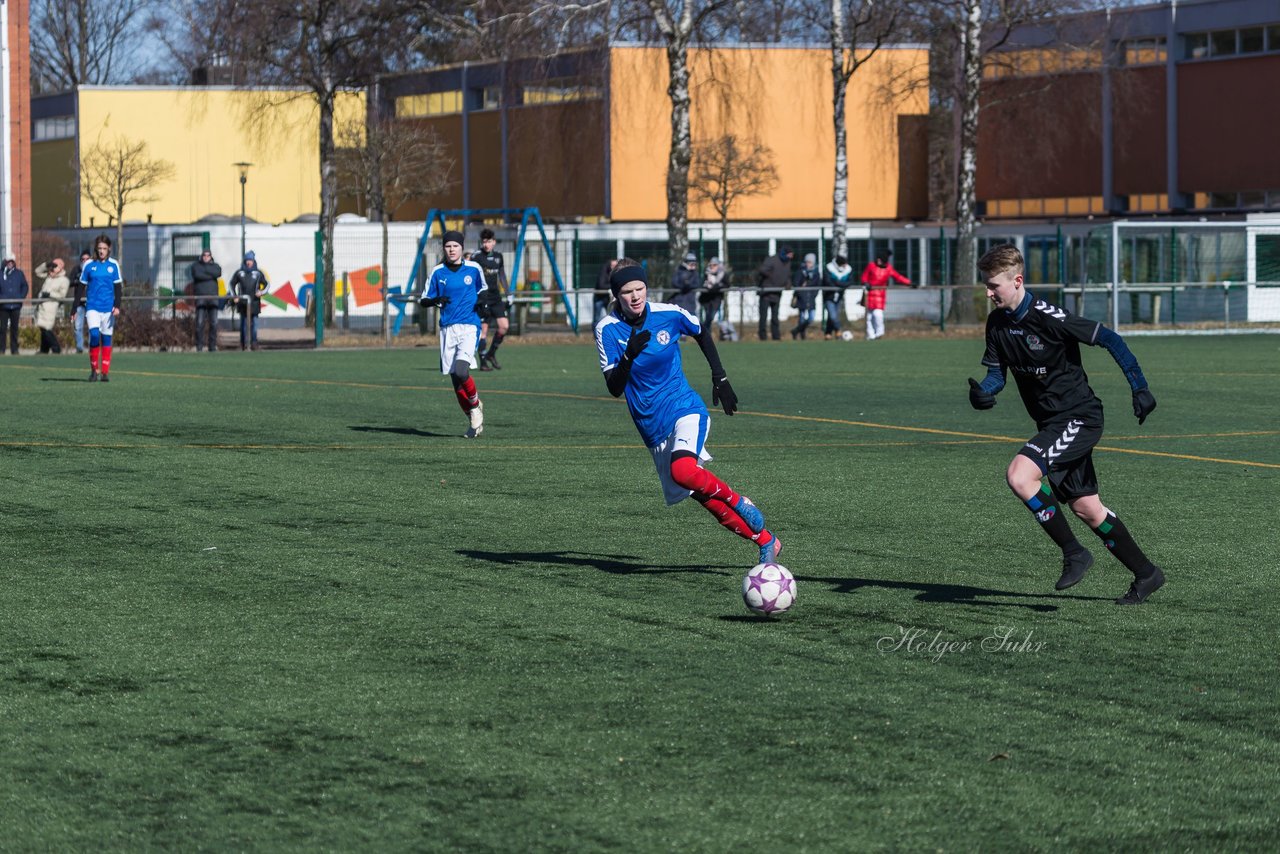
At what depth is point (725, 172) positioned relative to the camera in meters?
48.0

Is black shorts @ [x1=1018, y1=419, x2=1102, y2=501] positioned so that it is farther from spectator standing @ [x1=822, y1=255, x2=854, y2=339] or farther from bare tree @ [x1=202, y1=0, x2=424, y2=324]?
bare tree @ [x1=202, y1=0, x2=424, y2=324]

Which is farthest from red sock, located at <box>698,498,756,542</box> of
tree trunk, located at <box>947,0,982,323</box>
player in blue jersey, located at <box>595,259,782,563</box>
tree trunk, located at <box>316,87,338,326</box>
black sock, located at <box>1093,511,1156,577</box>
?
tree trunk, located at <box>316,87,338,326</box>

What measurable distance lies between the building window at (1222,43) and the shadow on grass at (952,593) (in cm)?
4464

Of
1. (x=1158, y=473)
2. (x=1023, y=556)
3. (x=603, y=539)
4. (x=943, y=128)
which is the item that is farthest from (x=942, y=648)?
(x=943, y=128)

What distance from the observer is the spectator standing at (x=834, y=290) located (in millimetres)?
38594

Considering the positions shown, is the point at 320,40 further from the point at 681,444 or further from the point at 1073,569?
the point at 1073,569

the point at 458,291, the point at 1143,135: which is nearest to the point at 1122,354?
the point at 458,291

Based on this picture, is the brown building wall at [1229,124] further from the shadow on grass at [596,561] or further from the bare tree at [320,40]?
the shadow on grass at [596,561]

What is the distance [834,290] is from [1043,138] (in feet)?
50.3

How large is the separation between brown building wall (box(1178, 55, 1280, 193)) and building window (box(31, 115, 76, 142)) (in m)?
33.3

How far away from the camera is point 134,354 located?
33.8 m

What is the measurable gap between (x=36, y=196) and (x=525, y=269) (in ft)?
83.1

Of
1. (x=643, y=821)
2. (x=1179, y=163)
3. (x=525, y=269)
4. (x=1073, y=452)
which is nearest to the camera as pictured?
(x=643, y=821)

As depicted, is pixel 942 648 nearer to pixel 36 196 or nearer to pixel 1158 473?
pixel 1158 473
